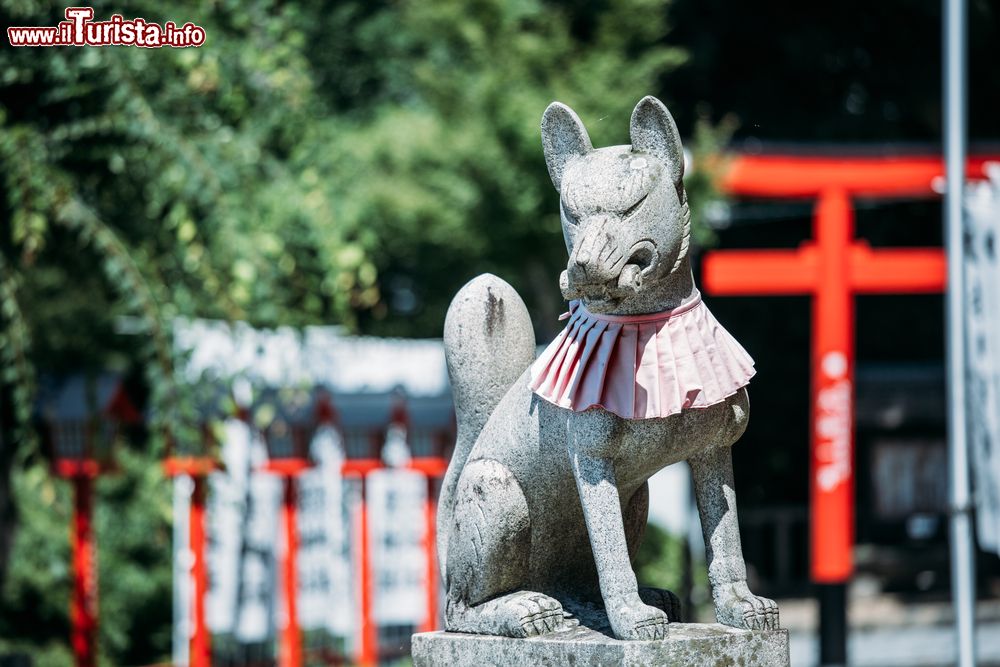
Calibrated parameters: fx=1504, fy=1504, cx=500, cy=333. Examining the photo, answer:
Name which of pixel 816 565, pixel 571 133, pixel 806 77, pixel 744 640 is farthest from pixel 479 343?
pixel 806 77

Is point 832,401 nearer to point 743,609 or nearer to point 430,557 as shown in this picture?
point 430,557

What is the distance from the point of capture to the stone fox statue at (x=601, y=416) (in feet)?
11.1

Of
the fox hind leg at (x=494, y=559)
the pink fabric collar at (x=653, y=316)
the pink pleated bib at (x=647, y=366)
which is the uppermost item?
the pink fabric collar at (x=653, y=316)

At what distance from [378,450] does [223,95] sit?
331 centimetres

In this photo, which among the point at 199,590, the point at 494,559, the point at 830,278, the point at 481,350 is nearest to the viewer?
the point at 494,559

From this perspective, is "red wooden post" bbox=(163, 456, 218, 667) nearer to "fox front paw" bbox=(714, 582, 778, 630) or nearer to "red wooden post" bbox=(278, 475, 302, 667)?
"red wooden post" bbox=(278, 475, 302, 667)

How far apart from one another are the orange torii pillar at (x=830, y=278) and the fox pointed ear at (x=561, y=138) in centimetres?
613

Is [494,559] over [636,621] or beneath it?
over

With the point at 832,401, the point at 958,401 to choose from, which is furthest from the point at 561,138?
the point at 832,401

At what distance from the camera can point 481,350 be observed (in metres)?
3.89

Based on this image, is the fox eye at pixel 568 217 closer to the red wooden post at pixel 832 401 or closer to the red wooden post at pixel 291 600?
the red wooden post at pixel 291 600

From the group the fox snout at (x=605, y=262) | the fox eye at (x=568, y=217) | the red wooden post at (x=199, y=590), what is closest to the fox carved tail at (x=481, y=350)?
the fox eye at (x=568, y=217)

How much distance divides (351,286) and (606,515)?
3106 mm

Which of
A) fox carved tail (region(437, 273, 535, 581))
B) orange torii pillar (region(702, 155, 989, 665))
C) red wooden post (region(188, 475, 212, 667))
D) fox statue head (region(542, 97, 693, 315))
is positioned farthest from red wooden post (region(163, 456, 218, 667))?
fox statue head (region(542, 97, 693, 315))
